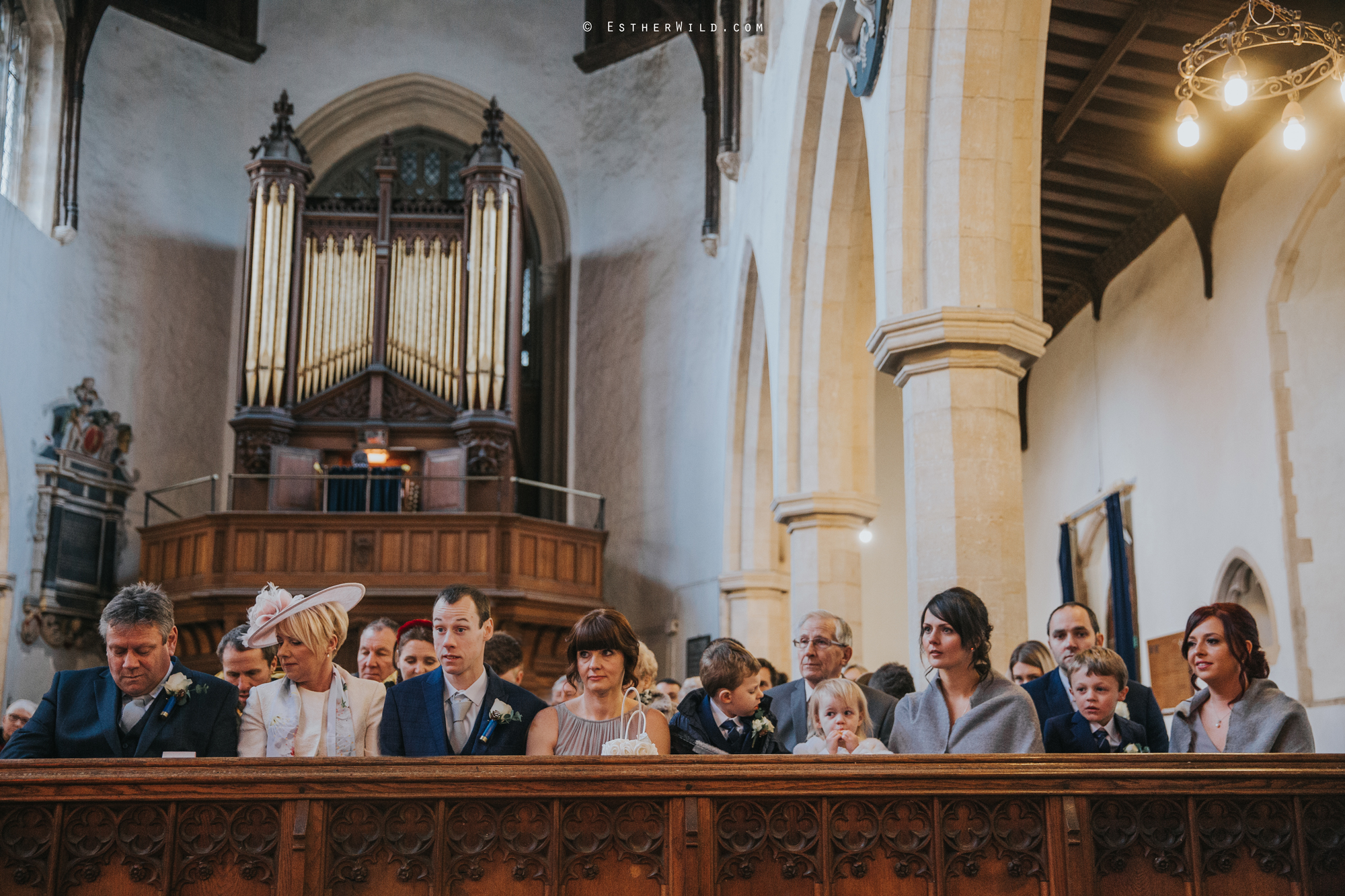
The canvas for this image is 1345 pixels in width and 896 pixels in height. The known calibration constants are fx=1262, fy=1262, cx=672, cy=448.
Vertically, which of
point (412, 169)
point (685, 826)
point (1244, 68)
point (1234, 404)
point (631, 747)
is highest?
point (412, 169)

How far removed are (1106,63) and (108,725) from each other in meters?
8.30

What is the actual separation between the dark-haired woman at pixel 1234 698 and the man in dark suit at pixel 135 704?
2.54m

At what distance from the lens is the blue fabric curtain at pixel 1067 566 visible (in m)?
14.2

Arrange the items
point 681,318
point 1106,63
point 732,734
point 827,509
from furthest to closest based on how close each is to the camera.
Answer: point 681,318, point 1106,63, point 827,509, point 732,734

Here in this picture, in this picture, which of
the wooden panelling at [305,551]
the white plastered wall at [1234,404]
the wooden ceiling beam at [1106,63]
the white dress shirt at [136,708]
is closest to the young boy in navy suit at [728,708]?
the white dress shirt at [136,708]

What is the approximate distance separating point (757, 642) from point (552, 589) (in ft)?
7.39

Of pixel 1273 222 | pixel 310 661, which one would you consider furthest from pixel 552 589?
pixel 310 661

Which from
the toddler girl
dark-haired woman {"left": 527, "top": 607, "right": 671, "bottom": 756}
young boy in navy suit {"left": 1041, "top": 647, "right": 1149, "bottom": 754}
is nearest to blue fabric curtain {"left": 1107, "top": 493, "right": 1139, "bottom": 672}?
young boy in navy suit {"left": 1041, "top": 647, "right": 1149, "bottom": 754}

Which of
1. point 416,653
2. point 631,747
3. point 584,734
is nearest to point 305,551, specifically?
point 416,653

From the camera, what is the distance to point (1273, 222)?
9.26 metres

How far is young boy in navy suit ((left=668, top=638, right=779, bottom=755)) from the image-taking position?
3.91m

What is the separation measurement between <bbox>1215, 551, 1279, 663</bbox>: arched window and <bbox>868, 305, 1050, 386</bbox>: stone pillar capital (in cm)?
488

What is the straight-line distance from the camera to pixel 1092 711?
3.73 metres

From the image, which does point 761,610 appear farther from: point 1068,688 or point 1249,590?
point 1068,688
